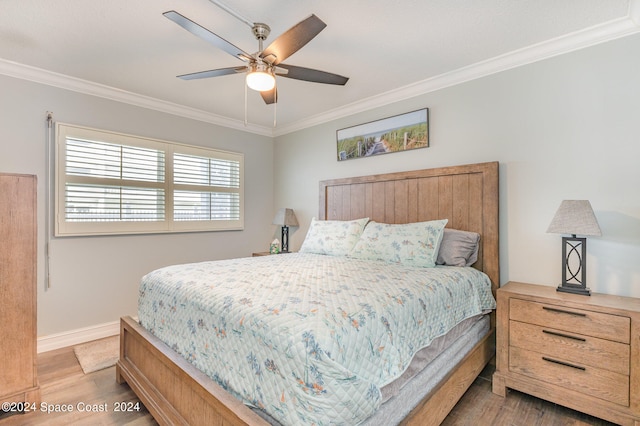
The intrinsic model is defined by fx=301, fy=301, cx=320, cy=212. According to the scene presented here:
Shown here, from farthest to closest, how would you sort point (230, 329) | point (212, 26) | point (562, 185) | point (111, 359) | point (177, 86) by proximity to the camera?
point (177, 86), point (111, 359), point (562, 185), point (212, 26), point (230, 329)

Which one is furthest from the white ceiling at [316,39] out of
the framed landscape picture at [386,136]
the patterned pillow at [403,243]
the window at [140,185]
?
the patterned pillow at [403,243]

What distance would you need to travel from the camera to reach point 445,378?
1.70m

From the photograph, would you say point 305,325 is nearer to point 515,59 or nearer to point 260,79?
point 260,79

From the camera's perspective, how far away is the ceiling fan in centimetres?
158

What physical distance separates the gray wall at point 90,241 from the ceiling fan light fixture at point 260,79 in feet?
6.97

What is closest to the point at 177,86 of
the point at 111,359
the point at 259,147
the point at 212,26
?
the point at 212,26

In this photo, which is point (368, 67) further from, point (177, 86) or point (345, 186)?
point (177, 86)

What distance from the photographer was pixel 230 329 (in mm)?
1344

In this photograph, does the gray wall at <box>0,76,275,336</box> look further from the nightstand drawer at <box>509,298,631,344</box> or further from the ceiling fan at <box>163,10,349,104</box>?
the nightstand drawer at <box>509,298,631,344</box>

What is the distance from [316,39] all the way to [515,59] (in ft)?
5.34

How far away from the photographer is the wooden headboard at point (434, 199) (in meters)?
2.54

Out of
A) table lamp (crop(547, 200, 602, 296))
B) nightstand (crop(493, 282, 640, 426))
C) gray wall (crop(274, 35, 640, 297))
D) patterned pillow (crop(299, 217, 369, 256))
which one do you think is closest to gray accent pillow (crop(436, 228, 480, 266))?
gray wall (crop(274, 35, 640, 297))

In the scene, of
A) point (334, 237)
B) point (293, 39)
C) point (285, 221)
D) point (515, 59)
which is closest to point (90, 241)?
point (285, 221)

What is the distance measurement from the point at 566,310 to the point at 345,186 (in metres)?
2.35
